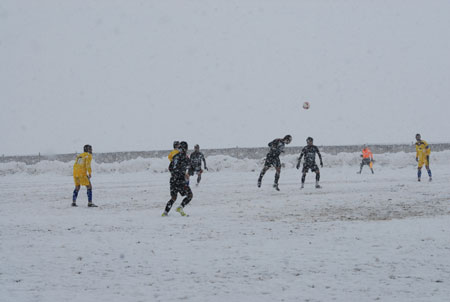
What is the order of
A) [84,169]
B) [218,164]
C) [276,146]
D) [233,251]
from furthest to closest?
1. [218,164]
2. [276,146]
3. [84,169]
4. [233,251]

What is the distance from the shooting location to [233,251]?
255 inches

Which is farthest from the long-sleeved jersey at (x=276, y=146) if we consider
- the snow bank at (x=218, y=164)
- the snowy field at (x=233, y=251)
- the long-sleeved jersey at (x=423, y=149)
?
the snow bank at (x=218, y=164)

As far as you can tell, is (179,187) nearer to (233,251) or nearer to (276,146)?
(233,251)

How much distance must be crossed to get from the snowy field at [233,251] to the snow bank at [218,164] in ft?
65.2

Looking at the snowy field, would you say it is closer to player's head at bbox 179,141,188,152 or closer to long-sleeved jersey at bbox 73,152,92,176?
long-sleeved jersey at bbox 73,152,92,176

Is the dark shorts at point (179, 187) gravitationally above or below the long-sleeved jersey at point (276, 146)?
below

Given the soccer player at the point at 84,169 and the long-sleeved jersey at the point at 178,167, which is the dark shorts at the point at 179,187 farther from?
the soccer player at the point at 84,169

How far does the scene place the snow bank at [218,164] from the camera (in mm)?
32500

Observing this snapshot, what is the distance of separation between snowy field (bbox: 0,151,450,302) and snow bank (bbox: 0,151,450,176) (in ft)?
65.2

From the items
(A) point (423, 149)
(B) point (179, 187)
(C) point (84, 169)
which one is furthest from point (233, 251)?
(A) point (423, 149)

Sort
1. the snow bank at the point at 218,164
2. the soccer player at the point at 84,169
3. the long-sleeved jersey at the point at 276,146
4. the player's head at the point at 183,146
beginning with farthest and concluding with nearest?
the snow bank at the point at 218,164
the long-sleeved jersey at the point at 276,146
the soccer player at the point at 84,169
the player's head at the point at 183,146

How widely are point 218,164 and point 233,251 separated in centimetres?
2626

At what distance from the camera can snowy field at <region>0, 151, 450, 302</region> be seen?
4.69m

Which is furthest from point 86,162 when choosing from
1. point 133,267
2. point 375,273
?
point 375,273
